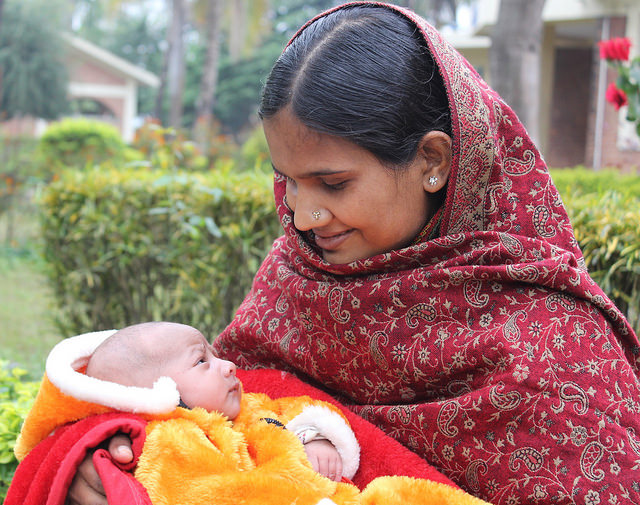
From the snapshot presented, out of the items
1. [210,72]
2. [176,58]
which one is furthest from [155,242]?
[176,58]

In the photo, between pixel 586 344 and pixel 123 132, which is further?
pixel 123 132

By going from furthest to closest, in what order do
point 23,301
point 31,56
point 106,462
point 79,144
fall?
point 31,56, point 79,144, point 23,301, point 106,462

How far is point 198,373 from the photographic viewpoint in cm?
181

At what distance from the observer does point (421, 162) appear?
1822 mm

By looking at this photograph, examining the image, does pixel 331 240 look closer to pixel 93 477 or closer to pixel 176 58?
pixel 93 477

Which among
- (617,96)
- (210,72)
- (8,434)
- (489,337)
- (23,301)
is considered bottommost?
(23,301)

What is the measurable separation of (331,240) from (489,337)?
1.49 feet

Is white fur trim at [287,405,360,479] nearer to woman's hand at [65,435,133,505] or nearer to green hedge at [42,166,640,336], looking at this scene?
woman's hand at [65,435,133,505]

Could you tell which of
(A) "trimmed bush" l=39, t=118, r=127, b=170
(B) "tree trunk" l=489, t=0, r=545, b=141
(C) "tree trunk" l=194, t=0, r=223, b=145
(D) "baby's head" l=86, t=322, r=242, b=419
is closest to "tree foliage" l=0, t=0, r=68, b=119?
(C) "tree trunk" l=194, t=0, r=223, b=145

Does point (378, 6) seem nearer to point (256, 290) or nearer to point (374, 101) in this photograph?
point (374, 101)

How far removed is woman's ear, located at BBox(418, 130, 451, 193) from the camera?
5.93 feet

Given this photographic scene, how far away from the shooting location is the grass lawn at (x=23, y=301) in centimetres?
611

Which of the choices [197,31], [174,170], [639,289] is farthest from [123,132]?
[639,289]

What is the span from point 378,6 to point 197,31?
44.9m
